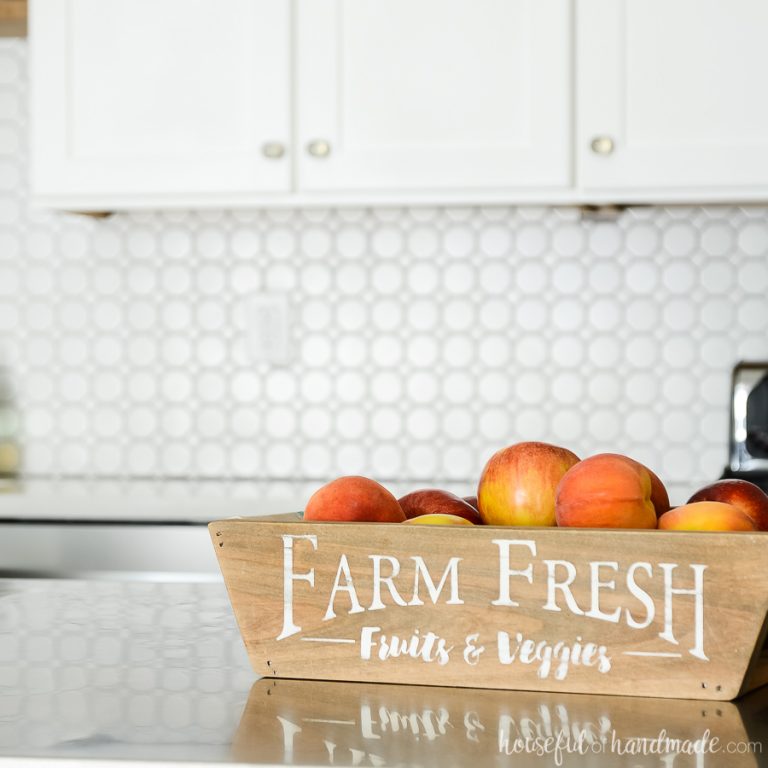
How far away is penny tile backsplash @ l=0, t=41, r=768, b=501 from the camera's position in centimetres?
224

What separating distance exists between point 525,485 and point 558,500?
50 mm

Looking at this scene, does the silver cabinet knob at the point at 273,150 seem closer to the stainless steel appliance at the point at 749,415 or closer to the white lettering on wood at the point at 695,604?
the stainless steel appliance at the point at 749,415

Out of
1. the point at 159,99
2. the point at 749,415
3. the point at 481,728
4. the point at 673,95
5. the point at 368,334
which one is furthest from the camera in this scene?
the point at 368,334

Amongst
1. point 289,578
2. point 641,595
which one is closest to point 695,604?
point 641,595

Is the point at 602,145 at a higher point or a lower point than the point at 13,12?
lower

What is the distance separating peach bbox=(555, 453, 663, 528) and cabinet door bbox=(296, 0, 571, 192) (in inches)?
52.3

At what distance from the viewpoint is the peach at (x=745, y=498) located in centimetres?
72

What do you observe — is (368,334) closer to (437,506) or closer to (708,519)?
(437,506)

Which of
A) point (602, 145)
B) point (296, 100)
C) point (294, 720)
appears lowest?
point (294, 720)

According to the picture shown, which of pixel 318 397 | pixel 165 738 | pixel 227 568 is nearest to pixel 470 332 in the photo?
pixel 318 397

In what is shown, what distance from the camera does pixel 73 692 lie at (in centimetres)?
67

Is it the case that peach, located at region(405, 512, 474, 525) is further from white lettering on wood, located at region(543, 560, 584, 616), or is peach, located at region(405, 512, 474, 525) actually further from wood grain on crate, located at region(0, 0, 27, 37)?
wood grain on crate, located at region(0, 0, 27, 37)

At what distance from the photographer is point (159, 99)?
6.66 feet

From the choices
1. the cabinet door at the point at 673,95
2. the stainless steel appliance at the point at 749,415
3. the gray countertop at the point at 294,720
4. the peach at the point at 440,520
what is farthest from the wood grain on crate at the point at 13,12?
the peach at the point at 440,520
